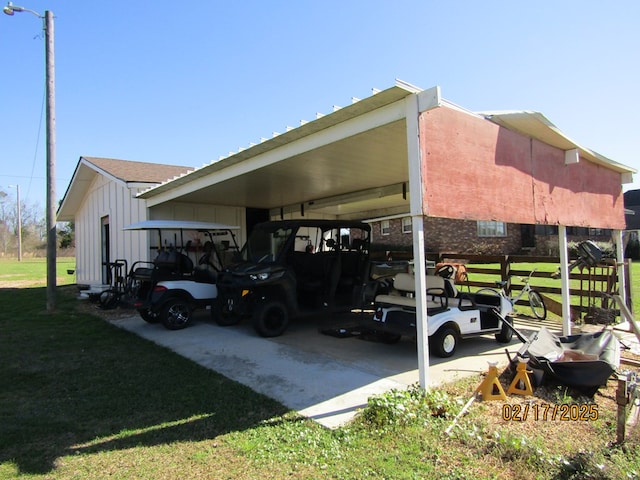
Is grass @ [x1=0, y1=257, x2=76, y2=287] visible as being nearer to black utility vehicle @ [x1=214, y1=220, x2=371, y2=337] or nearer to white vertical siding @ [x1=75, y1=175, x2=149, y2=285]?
white vertical siding @ [x1=75, y1=175, x2=149, y2=285]

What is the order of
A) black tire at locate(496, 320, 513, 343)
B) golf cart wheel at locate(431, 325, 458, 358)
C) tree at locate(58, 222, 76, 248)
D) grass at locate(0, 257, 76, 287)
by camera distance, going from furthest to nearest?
tree at locate(58, 222, 76, 248), grass at locate(0, 257, 76, 287), black tire at locate(496, 320, 513, 343), golf cart wheel at locate(431, 325, 458, 358)

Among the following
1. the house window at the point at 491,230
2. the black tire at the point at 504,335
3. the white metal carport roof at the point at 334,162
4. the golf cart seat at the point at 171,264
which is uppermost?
the white metal carport roof at the point at 334,162

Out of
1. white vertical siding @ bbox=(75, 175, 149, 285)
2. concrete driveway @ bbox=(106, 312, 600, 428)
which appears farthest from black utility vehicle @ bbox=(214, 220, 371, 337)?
white vertical siding @ bbox=(75, 175, 149, 285)

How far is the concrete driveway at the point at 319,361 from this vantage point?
4.28 meters

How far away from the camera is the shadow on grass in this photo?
340 cm

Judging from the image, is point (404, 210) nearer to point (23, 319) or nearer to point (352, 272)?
point (352, 272)

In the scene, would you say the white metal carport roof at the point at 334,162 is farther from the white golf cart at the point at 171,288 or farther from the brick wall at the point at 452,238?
the brick wall at the point at 452,238

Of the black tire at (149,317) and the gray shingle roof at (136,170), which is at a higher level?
the gray shingle roof at (136,170)

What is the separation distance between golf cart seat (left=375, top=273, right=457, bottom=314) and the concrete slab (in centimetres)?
69

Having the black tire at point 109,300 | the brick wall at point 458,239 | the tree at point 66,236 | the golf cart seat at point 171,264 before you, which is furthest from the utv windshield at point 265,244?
the tree at point 66,236

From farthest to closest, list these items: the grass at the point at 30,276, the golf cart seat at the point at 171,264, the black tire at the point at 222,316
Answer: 1. the grass at the point at 30,276
2. the golf cart seat at the point at 171,264
3. the black tire at the point at 222,316

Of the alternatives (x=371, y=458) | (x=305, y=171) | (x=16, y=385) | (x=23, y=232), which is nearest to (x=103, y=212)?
(x=305, y=171)

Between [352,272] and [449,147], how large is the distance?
152 inches

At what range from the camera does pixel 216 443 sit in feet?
10.9
